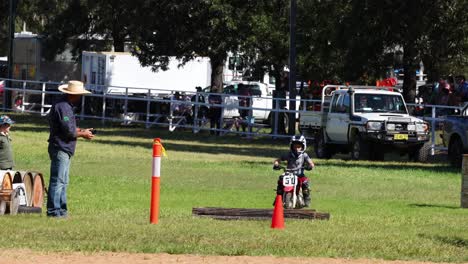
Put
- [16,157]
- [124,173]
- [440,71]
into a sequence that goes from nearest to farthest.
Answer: [124,173] < [16,157] < [440,71]

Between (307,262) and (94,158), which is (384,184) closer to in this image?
(94,158)

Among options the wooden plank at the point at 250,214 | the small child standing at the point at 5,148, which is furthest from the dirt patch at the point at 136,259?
the small child standing at the point at 5,148

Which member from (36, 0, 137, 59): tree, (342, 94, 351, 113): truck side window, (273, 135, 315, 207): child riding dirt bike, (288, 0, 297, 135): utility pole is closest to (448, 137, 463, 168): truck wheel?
(342, 94, 351, 113): truck side window

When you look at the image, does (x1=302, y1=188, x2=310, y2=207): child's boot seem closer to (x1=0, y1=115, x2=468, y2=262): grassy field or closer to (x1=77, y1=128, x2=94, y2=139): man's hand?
(x1=0, y1=115, x2=468, y2=262): grassy field

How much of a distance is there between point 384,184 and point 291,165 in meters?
7.13

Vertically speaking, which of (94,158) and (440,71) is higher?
(440,71)

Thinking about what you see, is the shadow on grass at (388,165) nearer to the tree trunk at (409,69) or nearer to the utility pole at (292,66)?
the utility pole at (292,66)

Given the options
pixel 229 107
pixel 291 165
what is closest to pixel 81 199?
pixel 291 165

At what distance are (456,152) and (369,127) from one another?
7.95 ft

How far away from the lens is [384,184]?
Result: 79.5 feet

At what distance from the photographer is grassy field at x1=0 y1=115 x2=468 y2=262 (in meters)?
13.5

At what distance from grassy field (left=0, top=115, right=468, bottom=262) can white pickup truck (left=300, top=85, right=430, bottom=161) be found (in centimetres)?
59

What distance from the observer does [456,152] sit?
29078 mm

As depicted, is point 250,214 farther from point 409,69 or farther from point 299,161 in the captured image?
point 409,69
